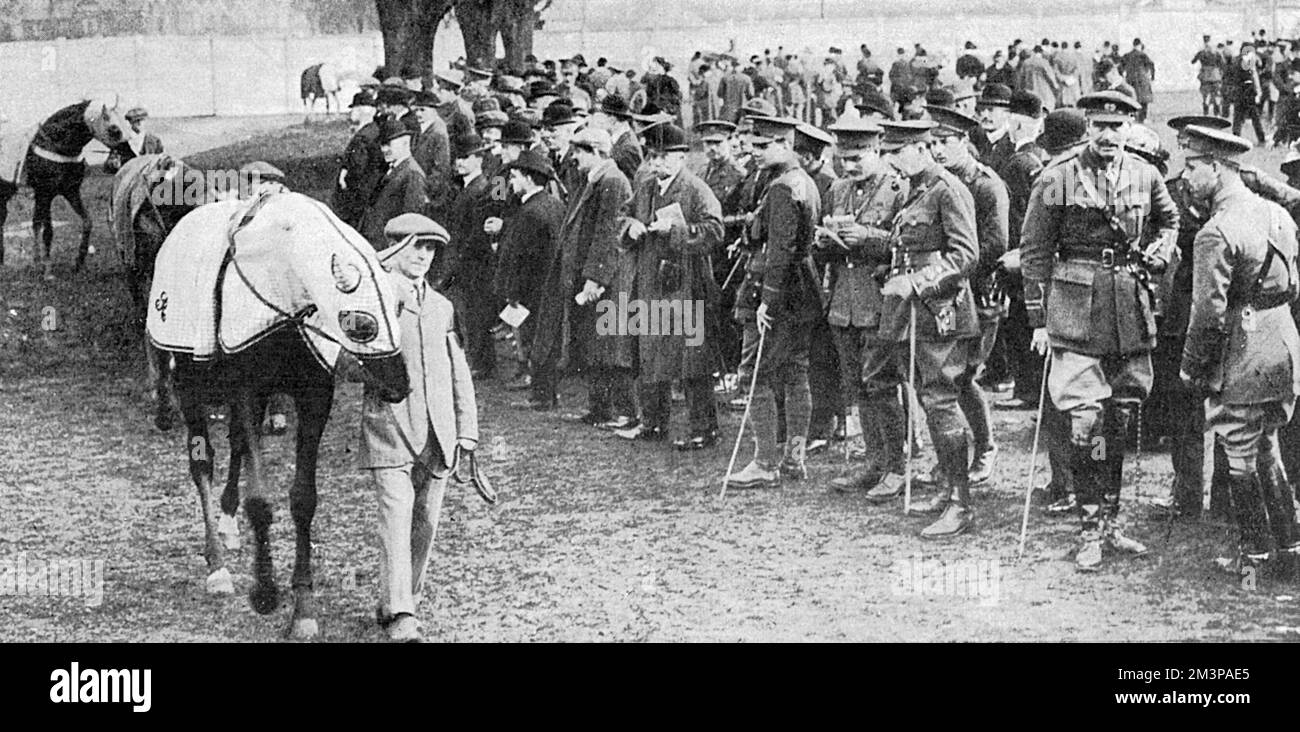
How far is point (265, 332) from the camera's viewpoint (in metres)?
6.76

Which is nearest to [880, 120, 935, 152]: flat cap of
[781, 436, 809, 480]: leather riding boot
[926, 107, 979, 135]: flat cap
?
[926, 107, 979, 135]: flat cap

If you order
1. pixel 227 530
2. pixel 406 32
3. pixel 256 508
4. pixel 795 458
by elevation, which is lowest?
pixel 227 530

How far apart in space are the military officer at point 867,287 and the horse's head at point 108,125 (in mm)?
5140

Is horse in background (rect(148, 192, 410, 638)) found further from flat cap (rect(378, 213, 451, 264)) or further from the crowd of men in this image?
the crowd of men

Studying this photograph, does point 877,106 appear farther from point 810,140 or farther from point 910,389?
point 910,389

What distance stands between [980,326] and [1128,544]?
4.25 feet

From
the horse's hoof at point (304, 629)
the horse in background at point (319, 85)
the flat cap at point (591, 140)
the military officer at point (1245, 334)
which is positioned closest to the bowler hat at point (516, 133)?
the flat cap at point (591, 140)

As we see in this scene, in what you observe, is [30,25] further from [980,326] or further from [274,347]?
[980,326]

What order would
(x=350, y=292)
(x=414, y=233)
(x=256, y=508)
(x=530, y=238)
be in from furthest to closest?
1. (x=530, y=238)
2. (x=256, y=508)
3. (x=414, y=233)
4. (x=350, y=292)

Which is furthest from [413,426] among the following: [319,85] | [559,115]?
[319,85]

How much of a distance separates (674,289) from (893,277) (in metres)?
1.64

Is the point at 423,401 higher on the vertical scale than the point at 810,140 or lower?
lower

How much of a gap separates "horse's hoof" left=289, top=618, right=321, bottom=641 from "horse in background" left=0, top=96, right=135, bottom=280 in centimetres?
528
